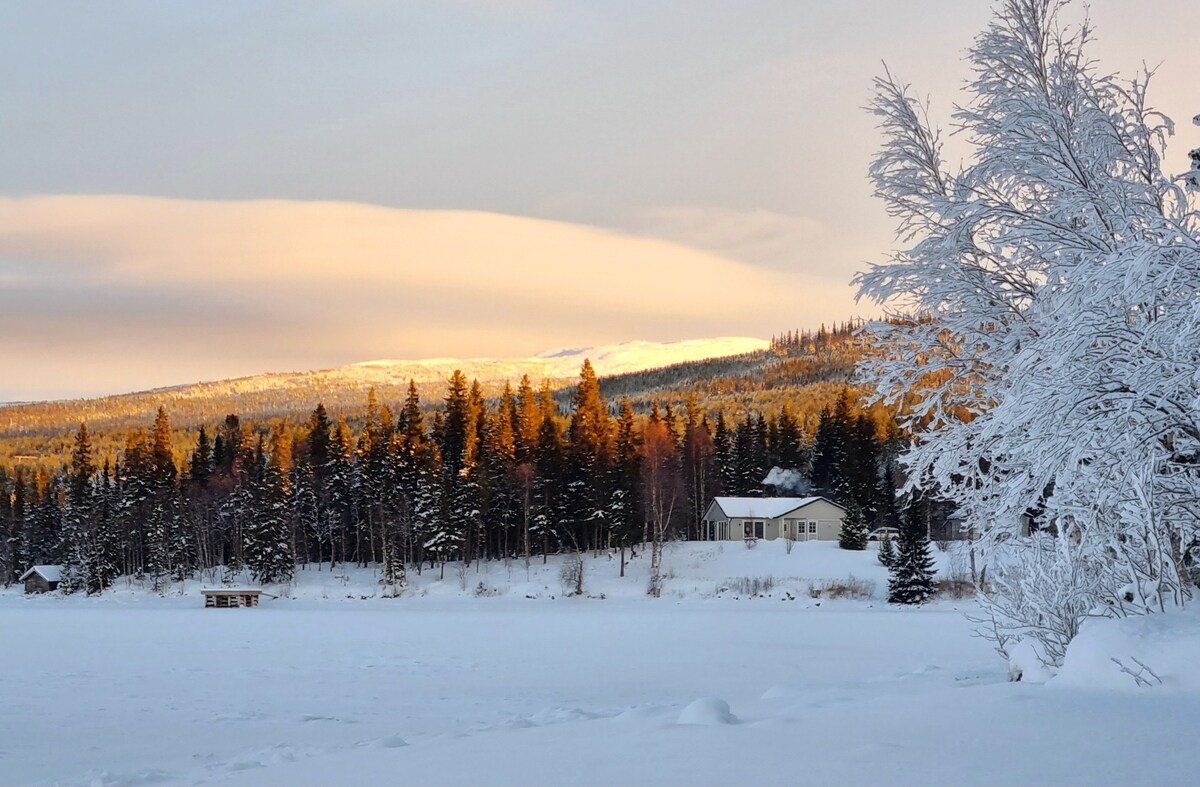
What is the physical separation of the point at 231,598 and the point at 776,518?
114 ft

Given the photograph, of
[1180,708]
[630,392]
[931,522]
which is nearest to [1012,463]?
[1180,708]

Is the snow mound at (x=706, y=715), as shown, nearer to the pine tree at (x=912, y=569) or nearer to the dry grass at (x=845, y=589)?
the pine tree at (x=912, y=569)

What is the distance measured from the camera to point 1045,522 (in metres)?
11.7

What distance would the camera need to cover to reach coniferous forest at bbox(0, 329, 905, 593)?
6116 cm

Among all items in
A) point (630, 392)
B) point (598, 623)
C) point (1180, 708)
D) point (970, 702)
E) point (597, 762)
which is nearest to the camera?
point (597, 762)

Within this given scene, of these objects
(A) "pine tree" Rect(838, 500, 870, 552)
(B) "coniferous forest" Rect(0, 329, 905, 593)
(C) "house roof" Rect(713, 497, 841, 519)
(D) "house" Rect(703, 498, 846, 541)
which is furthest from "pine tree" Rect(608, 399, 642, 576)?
(A) "pine tree" Rect(838, 500, 870, 552)

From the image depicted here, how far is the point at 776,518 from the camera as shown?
67.6m

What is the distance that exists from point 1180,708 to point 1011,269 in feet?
20.2

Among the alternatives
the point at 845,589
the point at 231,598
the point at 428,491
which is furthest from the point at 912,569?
the point at 231,598

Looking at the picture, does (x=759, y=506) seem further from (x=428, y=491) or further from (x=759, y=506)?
(x=428, y=491)

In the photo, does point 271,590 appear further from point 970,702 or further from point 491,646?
point 970,702

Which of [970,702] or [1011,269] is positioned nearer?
[970,702]

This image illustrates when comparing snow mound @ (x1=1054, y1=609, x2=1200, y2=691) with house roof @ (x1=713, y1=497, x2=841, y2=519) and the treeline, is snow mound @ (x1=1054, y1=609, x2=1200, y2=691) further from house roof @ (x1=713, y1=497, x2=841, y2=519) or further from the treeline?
house roof @ (x1=713, y1=497, x2=841, y2=519)

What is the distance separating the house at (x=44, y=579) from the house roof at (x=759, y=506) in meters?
44.7
